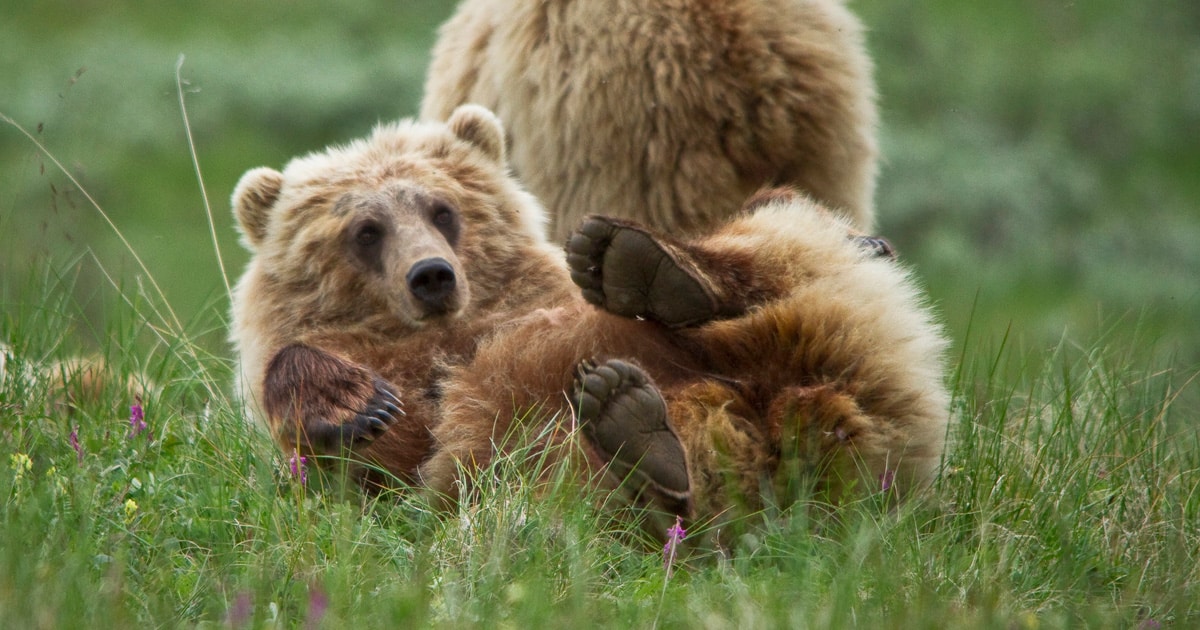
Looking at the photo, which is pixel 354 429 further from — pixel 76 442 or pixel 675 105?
pixel 675 105

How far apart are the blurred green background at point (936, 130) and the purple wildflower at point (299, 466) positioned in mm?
10462

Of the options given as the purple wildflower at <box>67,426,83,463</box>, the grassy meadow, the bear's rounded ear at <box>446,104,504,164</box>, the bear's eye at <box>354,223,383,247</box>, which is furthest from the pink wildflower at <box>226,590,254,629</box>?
the bear's rounded ear at <box>446,104,504,164</box>

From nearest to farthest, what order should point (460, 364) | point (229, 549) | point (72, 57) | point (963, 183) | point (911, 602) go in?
point (911, 602) < point (229, 549) < point (460, 364) < point (963, 183) < point (72, 57)

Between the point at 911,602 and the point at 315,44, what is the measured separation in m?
19.0

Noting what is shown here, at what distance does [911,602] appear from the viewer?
317cm

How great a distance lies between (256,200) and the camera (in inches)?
185

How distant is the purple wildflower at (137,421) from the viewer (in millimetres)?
4129

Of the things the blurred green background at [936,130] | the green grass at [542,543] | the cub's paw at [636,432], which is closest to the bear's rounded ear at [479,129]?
the green grass at [542,543]

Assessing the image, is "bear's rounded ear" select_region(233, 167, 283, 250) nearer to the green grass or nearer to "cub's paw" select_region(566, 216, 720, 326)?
the green grass

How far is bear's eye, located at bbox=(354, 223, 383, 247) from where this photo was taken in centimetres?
444

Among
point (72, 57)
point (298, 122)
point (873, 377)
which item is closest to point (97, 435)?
point (873, 377)

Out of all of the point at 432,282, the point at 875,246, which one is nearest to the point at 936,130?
the point at 875,246

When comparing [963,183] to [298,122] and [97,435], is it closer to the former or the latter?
[298,122]

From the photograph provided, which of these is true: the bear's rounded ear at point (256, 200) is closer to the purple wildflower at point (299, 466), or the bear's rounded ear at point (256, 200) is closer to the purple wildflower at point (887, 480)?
the purple wildflower at point (299, 466)
